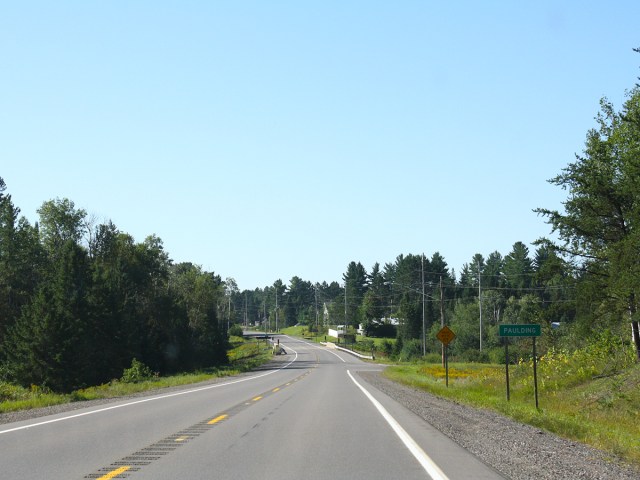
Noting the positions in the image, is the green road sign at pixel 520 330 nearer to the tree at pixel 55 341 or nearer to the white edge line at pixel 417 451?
the white edge line at pixel 417 451

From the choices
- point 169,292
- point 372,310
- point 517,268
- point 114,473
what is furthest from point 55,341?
point 372,310

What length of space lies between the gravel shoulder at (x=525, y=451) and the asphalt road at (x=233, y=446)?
431mm

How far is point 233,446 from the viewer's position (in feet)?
36.9

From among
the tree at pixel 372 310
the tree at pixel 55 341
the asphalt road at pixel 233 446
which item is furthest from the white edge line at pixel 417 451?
the tree at pixel 372 310

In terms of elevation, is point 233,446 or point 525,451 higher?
point 233,446

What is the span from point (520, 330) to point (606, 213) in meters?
8.92

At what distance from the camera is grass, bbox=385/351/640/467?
46.3 feet

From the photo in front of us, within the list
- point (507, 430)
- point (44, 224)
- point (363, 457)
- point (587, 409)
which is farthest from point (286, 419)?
point (44, 224)

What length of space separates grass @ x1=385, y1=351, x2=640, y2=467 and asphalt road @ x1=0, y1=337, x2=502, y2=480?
2.83 metres

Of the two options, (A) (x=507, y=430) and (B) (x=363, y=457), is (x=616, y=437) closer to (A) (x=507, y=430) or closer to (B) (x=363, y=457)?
(A) (x=507, y=430)

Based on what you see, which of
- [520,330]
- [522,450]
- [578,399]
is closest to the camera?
[522,450]

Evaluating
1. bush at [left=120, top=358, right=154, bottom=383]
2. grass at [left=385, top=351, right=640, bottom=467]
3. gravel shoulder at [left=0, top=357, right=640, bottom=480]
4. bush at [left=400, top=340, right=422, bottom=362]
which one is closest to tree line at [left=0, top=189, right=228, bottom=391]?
bush at [left=120, top=358, right=154, bottom=383]

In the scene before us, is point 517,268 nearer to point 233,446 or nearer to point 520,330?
point 520,330

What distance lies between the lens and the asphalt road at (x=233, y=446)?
8.89m
